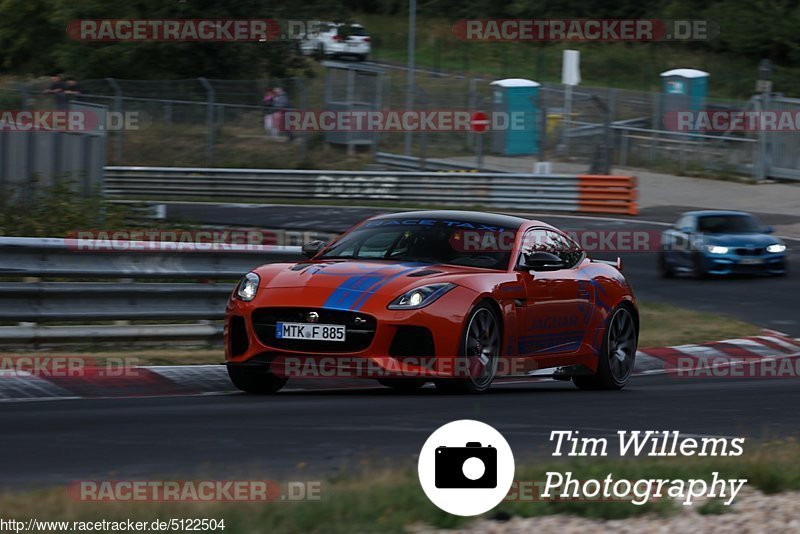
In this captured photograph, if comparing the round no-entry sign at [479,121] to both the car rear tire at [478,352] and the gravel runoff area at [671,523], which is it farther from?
the gravel runoff area at [671,523]

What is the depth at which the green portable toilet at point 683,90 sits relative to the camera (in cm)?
3841

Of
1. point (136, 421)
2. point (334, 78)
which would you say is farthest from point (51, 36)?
point (136, 421)

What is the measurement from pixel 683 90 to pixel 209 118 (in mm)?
14246

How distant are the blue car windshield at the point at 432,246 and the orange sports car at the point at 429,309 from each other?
11mm

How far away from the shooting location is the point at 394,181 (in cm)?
3195

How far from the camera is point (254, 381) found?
948 cm

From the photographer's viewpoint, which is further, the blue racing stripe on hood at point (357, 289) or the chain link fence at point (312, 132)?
the chain link fence at point (312, 132)

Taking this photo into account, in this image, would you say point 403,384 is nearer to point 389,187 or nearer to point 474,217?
point 474,217

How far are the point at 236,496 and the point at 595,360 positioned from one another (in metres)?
5.92

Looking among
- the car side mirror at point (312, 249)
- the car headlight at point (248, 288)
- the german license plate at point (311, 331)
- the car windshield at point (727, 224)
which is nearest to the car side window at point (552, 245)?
the car side mirror at point (312, 249)

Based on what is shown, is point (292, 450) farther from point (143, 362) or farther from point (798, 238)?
point (798, 238)

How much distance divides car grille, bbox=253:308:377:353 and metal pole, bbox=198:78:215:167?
83.4ft

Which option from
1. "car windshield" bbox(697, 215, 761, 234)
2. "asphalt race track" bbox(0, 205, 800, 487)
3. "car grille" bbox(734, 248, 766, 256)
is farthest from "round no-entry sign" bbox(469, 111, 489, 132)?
"asphalt race track" bbox(0, 205, 800, 487)

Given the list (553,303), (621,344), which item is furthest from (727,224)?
(553,303)
